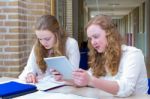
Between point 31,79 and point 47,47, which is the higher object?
point 47,47

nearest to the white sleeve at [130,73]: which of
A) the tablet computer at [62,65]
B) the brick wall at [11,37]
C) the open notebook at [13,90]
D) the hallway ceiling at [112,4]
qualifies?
the tablet computer at [62,65]

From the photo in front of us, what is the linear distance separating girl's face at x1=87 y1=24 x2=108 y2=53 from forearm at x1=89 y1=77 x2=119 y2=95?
0.92 ft

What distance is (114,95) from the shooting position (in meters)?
1.83

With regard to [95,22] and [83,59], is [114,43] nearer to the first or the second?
[95,22]

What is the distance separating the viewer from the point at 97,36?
6.39ft

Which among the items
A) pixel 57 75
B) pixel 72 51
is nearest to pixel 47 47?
pixel 72 51

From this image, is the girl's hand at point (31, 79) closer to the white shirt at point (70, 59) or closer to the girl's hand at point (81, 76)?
the white shirt at point (70, 59)

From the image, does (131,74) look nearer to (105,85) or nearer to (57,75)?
(105,85)

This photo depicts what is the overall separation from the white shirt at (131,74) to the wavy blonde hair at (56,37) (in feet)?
1.86

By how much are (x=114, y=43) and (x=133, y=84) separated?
11.6 inches

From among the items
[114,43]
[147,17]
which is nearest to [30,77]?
[114,43]

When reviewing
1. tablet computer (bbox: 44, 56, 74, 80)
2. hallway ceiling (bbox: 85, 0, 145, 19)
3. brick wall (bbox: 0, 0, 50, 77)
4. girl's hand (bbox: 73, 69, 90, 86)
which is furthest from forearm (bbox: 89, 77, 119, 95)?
hallway ceiling (bbox: 85, 0, 145, 19)

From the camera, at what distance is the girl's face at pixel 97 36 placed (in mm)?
1952

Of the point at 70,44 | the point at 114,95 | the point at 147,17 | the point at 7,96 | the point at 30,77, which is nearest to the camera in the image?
the point at 7,96
